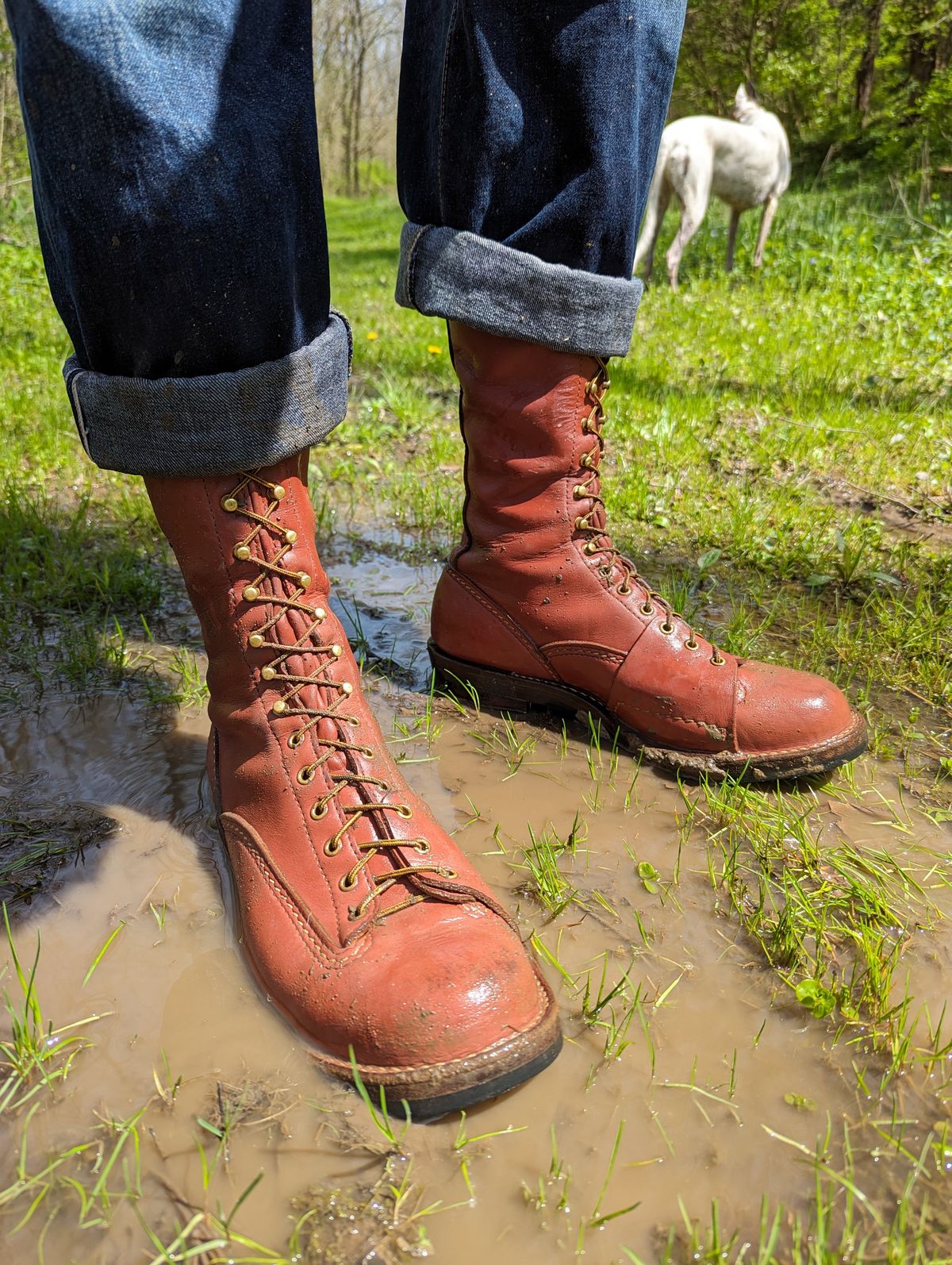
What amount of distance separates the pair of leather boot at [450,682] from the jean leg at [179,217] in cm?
11

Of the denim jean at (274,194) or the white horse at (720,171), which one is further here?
the white horse at (720,171)

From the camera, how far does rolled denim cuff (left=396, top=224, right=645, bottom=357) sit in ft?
4.37

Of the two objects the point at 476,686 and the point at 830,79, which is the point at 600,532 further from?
the point at 830,79

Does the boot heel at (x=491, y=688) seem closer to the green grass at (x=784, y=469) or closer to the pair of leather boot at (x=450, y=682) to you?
the pair of leather boot at (x=450, y=682)

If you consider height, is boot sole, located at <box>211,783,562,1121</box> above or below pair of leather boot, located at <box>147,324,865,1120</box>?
below

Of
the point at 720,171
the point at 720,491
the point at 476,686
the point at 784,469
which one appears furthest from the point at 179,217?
the point at 720,171

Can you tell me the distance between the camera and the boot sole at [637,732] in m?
1.44

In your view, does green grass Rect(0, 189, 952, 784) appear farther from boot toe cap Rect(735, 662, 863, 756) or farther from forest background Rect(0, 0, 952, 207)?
forest background Rect(0, 0, 952, 207)

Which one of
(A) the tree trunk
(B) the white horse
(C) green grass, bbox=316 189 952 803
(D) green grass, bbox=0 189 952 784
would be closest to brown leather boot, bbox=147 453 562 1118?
(D) green grass, bbox=0 189 952 784

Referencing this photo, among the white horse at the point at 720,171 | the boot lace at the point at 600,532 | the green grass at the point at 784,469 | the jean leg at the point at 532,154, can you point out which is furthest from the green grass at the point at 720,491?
the white horse at the point at 720,171

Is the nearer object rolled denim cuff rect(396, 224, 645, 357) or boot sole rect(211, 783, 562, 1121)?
boot sole rect(211, 783, 562, 1121)

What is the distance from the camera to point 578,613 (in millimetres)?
1563

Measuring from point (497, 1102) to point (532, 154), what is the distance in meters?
1.30

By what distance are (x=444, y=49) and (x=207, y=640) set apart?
952 mm
